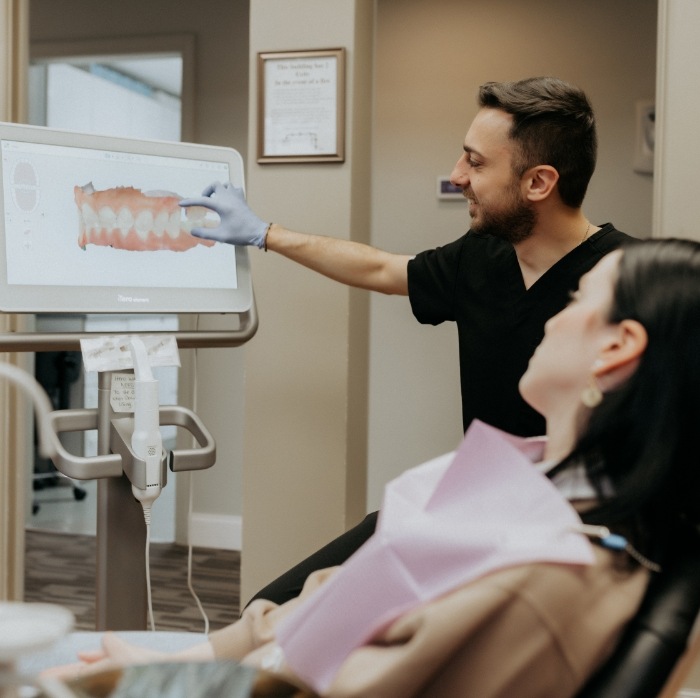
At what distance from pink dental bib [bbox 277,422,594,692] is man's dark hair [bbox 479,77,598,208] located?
1.19 meters

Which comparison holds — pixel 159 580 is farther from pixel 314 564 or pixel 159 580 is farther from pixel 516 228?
pixel 516 228

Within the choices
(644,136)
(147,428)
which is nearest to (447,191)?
(644,136)

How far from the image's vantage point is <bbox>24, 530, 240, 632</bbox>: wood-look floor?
118 inches

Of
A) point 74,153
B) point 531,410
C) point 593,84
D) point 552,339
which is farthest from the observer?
point 593,84

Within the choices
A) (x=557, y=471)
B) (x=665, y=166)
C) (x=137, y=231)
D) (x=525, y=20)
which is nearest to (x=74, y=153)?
(x=137, y=231)

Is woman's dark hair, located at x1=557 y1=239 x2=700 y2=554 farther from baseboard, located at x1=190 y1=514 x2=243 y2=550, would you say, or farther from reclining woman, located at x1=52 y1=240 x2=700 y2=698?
baseboard, located at x1=190 y1=514 x2=243 y2=550

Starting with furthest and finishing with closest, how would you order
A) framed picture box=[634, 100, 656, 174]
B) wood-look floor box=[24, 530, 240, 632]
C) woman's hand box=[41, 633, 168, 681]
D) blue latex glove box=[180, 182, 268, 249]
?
framed picture box=[634, 100, 656, 174]
wood-look floor box=[24, 530, 240, 632]
blue latex glove box=[180, 182, 268, 249]
woman's hand box=[41, 633, 168, 681]

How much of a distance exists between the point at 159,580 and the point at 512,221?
7.31 ft

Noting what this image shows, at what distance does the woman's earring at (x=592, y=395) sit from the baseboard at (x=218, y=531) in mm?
3066

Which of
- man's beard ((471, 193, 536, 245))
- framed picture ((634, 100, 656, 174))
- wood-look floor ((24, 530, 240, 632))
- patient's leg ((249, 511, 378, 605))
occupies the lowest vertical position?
wood-look floor ((24, 530, 240, 632))

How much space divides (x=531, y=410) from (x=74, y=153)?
3.68 ft

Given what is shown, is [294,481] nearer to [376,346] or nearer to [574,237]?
[574,237]

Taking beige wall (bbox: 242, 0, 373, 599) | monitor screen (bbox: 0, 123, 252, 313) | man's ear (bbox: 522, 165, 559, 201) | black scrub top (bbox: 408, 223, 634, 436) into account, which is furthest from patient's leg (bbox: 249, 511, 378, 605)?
man's ear (bbox: 522, 165, 559, 201)

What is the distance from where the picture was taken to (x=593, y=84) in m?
3.38
